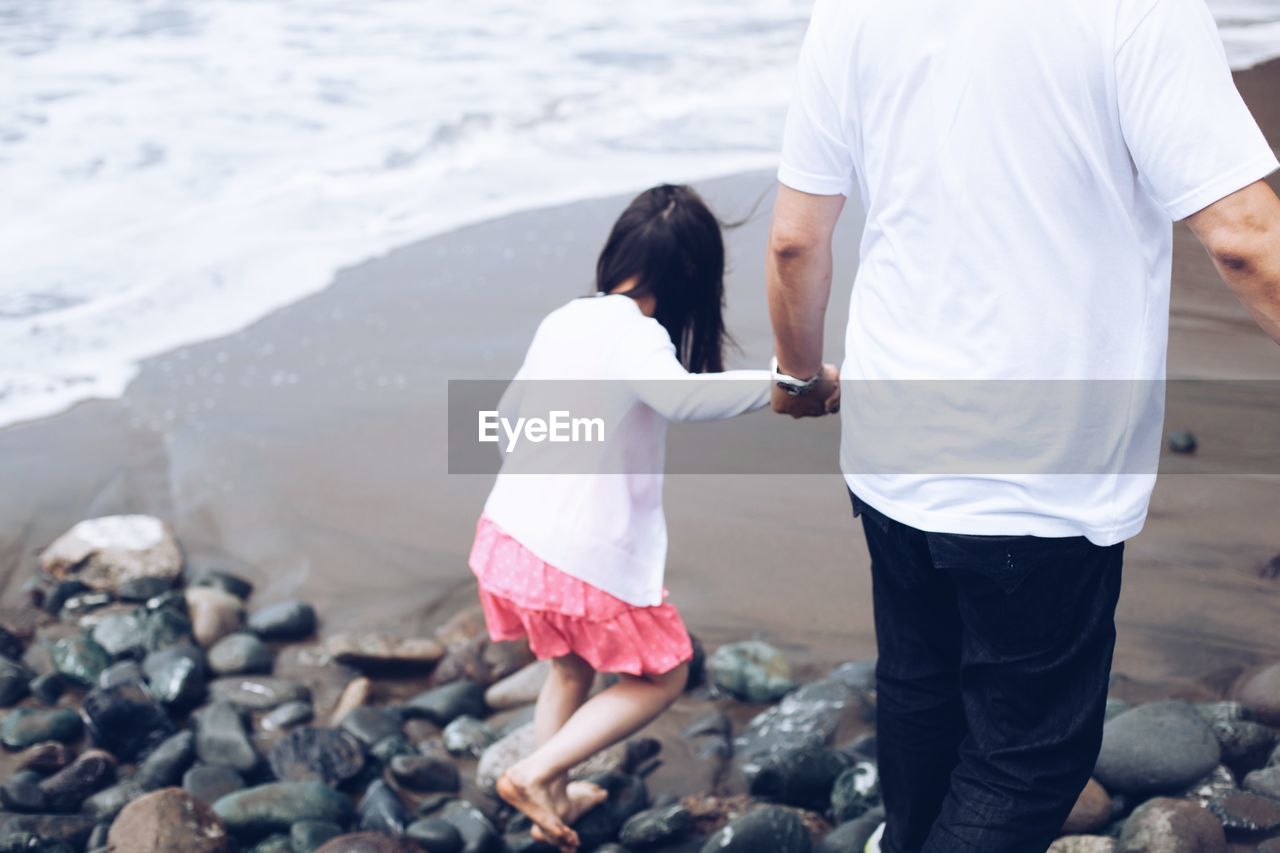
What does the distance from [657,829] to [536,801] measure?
0.96 ft

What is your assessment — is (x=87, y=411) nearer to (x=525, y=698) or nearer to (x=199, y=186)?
(x=525, y=698)

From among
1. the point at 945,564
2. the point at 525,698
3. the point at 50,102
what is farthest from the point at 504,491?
the point at 50,102

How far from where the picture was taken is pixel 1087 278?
171 centimetres

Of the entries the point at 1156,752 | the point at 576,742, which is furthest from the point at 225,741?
the point at 1156,752

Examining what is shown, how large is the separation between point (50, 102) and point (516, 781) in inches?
370

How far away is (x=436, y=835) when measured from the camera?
9.32 feet

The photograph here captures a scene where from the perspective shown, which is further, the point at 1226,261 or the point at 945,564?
the point at 945,564

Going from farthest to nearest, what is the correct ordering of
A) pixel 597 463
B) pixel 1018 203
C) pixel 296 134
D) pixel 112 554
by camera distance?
pixel 296 134
pixel 112 554
pixel 597 463
pixel 1018 203

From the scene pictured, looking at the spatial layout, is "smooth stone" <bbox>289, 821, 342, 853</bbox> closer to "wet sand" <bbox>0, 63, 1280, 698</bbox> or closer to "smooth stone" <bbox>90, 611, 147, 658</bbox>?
"wet sand" <bbox>0, 63, 1280, 698</bbox>

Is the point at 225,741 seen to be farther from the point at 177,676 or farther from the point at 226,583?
the point at 226,583

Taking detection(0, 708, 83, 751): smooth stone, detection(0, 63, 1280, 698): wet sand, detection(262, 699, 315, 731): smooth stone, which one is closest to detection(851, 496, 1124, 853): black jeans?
detection(0, 63, 1280, 698): wet sand

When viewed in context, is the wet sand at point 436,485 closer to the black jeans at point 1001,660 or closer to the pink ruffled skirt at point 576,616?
the pink ruffled skirt at point 576,616

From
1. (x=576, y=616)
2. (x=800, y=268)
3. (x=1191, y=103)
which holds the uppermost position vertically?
(x=1191, y=103)

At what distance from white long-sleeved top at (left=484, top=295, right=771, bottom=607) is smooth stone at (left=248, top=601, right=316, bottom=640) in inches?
53.9
